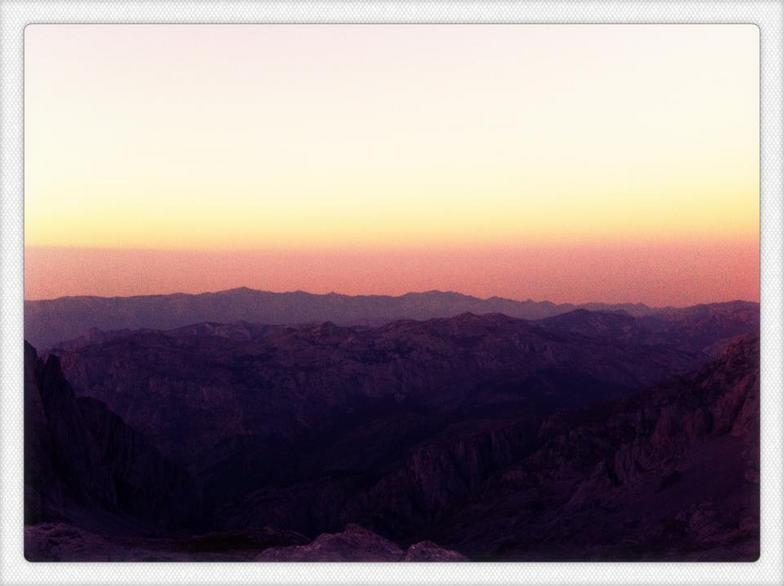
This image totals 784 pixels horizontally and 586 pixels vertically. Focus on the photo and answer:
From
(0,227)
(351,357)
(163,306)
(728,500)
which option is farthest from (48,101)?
(351,357)

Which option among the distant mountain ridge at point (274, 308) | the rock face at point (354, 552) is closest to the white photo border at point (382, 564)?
the rock face at point (354, 552)

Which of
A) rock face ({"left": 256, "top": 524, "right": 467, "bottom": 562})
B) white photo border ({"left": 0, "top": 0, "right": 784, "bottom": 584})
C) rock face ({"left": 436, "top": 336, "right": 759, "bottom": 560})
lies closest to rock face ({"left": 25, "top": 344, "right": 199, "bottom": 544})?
white photo border ({"left": 0, "top": 0, "right": 784, "bottom": 584})

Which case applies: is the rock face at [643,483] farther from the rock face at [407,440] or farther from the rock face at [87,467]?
the rock face at [87,467]

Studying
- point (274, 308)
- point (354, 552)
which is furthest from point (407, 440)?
point (354, 552)

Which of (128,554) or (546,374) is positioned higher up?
(546,374)

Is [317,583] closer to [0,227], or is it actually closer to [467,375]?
[0,227]

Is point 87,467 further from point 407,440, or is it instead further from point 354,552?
point 407,440
